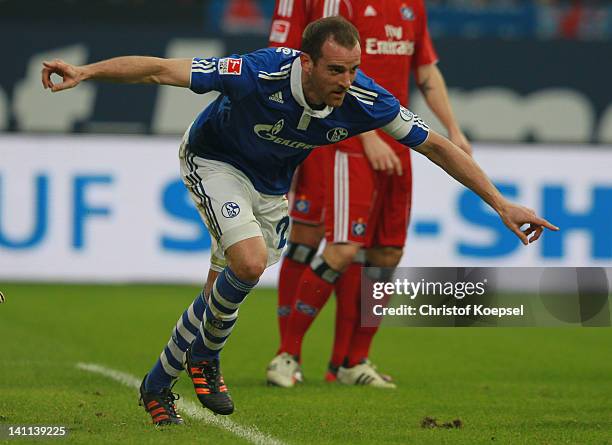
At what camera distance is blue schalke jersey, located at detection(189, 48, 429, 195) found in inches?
241

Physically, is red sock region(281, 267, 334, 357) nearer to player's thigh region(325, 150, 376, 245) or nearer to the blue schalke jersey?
player's thigh region(325, 150, 376, 245)

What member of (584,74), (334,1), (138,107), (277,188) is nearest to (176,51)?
(138,107)

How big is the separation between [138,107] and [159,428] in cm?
882

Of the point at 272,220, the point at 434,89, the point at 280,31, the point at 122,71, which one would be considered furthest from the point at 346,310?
the point at 122,71

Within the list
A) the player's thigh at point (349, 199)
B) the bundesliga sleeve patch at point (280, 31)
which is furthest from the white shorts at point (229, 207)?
the bundesliga sleeve patch at point (280, 31)

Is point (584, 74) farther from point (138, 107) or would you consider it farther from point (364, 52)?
point (364, 52)

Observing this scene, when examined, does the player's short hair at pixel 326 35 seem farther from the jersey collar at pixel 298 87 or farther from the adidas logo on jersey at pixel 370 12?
the adidas logo on jersey at pixel 370 12

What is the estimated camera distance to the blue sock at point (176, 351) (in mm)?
6426

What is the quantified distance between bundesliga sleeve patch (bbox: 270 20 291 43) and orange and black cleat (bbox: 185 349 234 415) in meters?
2.43

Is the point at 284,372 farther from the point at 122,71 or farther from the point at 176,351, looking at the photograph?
the point at 122,71

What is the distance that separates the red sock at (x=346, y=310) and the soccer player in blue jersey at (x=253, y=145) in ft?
6.44

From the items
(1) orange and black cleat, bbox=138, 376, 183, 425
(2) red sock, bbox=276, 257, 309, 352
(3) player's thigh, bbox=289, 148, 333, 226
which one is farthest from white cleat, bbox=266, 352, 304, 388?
(1) orange and black cleat, bbox=138, 376, 183, 425

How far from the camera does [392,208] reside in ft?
27.6

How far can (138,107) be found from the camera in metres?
14.7
